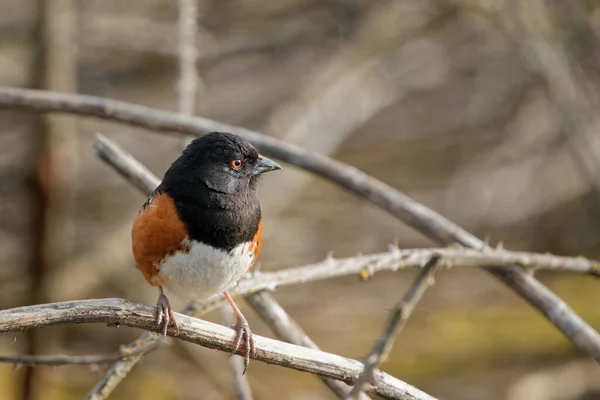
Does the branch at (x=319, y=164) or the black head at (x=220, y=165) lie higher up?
the branch at (x=319, y=164)

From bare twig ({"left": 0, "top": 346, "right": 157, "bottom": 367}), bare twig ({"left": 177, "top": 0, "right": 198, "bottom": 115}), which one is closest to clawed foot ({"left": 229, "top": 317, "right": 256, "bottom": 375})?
bare twig ({"left": 0, "top": 346, "right": 157, "bottom": 367})

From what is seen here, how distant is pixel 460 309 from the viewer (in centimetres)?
660

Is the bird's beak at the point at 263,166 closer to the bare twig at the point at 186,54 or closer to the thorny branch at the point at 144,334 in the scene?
the thorny branch at the point at 144,334

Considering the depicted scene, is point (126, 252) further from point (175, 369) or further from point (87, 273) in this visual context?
point (175, 369)

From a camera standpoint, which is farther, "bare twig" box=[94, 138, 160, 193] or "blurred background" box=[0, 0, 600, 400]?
"blurred background" box=[0, 0, 600, 400]

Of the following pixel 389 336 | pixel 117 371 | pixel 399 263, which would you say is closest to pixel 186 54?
pixel 399 263

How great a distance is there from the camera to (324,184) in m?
8.30

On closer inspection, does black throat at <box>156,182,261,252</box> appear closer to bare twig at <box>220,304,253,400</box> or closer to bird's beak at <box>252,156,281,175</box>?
bird's beak at <box>252,156,281,175</box>

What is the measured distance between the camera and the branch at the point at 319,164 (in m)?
2.79

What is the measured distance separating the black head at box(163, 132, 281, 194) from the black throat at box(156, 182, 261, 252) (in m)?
0.03

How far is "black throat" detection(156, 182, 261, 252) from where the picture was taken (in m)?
2.38

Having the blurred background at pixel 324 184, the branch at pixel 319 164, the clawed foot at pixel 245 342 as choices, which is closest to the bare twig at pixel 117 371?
the clawed foot at pixel 245 342

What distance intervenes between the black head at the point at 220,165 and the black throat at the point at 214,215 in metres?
0.03

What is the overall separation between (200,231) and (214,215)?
0.07 meters
